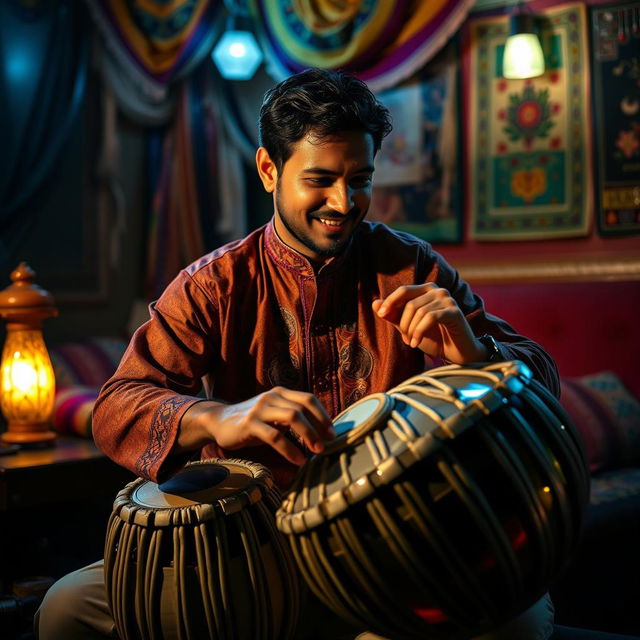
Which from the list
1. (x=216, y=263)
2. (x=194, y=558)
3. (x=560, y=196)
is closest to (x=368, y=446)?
(x=194, y=558)

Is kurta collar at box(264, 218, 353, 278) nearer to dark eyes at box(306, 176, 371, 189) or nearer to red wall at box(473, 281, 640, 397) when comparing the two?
dark eyes at box(306, 176, 371, 189)

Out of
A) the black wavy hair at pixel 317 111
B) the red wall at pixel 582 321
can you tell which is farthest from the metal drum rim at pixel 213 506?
the red wall at pixel 582 321

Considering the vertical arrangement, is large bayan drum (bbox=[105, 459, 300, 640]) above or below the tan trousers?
above

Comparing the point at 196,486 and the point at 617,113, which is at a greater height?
the point at 617,113

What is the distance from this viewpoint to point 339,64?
4.38 m

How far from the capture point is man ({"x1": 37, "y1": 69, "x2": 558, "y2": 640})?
1.70 metres

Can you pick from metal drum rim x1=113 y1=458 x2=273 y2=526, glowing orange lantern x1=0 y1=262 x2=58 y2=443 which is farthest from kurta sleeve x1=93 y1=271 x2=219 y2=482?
glowing orange lantern x1=0 y1=262 x2=58 y2=443

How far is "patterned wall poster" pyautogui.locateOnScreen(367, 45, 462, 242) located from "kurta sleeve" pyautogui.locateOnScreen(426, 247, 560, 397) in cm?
241

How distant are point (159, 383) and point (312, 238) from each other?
0.43 metres

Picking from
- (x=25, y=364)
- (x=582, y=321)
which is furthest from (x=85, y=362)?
(x=582, y=321)

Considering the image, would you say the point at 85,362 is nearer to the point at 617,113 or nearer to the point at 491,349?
the point at 617,113

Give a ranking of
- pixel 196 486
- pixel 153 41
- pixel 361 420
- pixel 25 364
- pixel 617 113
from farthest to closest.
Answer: pixel 153 41 → pixel 617 113 → pixel 25 364 → pixel 196 486 → pixel 361 420

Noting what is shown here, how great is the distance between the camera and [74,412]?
3.24 metres

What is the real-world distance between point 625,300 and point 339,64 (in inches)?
70.0
